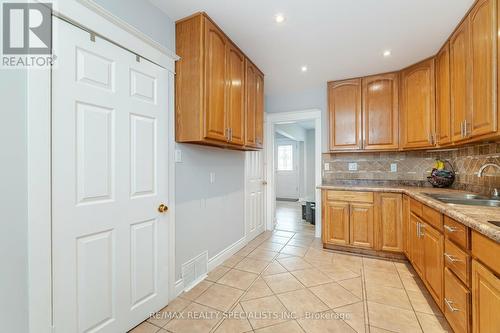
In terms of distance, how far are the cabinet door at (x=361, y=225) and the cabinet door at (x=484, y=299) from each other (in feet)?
5.50

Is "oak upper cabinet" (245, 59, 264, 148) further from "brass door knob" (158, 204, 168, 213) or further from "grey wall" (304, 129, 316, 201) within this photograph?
"grey wall" (304, 129, 316, 201)

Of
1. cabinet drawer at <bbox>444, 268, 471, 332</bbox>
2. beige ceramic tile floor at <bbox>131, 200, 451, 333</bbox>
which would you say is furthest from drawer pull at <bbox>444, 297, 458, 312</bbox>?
beige ceramic tile floor at <bbox>131, 200, 451, 333</bbox>

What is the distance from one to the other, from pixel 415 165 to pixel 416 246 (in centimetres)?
138

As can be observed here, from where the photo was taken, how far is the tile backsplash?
2146mm

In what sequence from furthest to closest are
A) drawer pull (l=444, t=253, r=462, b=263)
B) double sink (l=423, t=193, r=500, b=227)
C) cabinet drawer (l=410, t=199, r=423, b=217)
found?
1. cabinet drawer (l=410, t=199, r=423, b=217)
2. double sink (l=423, t=193, r=500, b=227)
3. drawer pull (l=444, t=253, r=462, b=263)

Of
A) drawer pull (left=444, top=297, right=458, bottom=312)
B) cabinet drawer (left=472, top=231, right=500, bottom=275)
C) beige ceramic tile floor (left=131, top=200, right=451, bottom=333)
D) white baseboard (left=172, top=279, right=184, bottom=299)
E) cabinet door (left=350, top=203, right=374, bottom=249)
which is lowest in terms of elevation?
beige ceramic tile floor (left=131, top=200, right=451, bottom=333)

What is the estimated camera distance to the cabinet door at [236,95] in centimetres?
231

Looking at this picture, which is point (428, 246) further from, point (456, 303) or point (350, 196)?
point (350, 196)

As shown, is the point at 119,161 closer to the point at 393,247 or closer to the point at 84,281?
the point at 84,281

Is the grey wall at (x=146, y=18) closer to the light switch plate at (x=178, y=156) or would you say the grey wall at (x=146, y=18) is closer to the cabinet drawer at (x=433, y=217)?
the light switch plate at (x=178, y=156)

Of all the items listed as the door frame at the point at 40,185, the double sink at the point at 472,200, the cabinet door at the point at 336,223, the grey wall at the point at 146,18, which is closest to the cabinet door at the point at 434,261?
the double sink at the point at 472,200

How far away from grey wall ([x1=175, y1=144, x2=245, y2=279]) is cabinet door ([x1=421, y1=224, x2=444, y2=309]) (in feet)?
6.65

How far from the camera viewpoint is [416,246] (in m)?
2.29

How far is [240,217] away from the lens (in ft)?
10.6
